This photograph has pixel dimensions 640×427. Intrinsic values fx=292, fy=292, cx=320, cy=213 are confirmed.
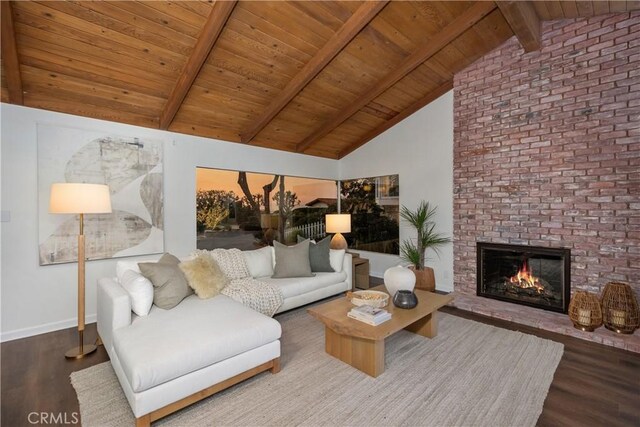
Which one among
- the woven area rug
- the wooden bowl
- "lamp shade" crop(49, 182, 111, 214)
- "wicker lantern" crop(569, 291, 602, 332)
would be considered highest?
"lamp shade" crop(49, 182, 111, 214)

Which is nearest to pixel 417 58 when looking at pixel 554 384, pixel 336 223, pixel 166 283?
pixel 336 223

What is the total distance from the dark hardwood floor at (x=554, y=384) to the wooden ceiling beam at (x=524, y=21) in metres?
3.38

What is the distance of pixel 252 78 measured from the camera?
3.53 m

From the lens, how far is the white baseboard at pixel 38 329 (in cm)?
297

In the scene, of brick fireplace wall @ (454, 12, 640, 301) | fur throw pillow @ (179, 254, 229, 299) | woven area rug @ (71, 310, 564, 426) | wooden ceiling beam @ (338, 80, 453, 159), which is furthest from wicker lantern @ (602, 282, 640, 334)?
fur throw pillow @ (179, 254, 229, 299)

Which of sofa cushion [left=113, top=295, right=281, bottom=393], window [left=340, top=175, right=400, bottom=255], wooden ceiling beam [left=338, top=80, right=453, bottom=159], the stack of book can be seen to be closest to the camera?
sofa cushion [left=113, top=295, right=281, bottom=393]

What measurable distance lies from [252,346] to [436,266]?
11.6 feet

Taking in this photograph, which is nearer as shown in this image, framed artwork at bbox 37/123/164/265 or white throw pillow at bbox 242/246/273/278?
framed artwork at bbox 37/123/164/265

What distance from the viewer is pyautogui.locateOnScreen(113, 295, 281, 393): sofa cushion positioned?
1.74m

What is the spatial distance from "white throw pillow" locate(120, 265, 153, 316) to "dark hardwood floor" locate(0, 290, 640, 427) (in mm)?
663

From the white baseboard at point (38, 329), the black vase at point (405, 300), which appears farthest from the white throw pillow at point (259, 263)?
the white baseboard at point (38, 329)

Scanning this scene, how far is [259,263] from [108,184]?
2.05m

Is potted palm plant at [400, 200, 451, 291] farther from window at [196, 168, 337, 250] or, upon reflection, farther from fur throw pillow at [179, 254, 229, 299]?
fur throw pillow at [179, 254, 229, 299]

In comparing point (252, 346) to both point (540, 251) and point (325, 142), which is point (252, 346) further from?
point (325, 142)
